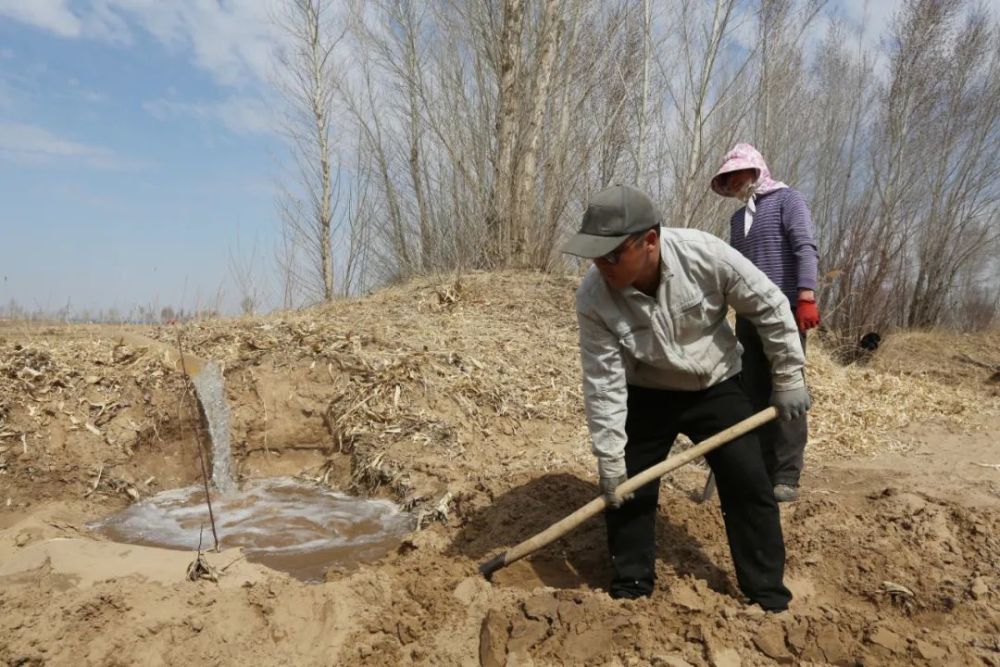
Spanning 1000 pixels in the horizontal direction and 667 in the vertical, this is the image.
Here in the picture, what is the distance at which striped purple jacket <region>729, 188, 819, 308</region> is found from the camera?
130 inches

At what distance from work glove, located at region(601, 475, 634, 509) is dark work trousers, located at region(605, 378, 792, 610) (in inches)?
5.2

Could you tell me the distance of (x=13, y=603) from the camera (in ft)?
8.68

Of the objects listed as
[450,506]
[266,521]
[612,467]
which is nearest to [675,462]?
[612,467]

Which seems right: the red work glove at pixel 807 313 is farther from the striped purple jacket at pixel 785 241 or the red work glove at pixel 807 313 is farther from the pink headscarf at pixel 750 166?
the pink headscarf at pixel 750 166

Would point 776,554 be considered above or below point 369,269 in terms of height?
below

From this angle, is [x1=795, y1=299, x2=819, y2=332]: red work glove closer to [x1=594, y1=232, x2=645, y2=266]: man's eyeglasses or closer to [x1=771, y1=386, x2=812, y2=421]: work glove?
[x1=771, y1=386, x2=812, y2=421]: work glove

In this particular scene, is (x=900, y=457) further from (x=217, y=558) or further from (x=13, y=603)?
(x=13, y=603)

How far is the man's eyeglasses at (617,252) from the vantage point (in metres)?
2.25

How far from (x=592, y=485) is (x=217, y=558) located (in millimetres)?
1952

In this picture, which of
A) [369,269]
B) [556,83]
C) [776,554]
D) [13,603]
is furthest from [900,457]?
[369,269]

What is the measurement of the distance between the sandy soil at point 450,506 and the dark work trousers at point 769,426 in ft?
0.72

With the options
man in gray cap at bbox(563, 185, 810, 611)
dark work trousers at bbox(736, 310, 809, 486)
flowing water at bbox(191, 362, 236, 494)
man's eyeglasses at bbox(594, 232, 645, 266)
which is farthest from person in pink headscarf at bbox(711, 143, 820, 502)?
flowing water at bbox(191, 362, 236, 494)

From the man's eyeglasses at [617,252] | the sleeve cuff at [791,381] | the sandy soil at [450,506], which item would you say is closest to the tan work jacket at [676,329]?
the sleeve cuff at [791,381]

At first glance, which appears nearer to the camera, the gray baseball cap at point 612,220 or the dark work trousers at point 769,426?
the gray baseball cap at point 612,220
